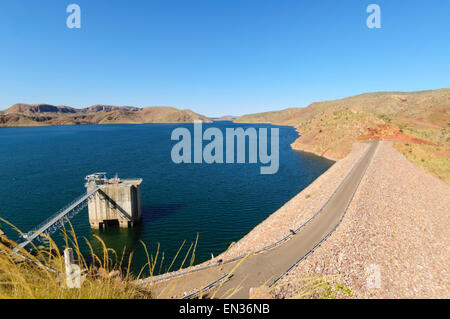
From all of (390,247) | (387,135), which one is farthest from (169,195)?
(387,135)

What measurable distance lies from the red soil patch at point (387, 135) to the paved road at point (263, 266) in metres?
71.6

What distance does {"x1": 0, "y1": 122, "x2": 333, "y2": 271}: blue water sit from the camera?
98.8 ft

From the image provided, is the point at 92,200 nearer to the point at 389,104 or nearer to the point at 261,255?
the point at 261,255

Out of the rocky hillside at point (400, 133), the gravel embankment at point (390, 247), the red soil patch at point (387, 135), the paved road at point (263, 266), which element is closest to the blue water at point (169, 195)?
the paved road at point (263, 266)

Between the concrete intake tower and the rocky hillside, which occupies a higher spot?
the rocky hillside

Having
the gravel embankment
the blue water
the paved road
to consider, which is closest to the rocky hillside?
the blue water

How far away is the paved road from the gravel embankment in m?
0.99

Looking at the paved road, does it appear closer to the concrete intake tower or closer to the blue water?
the blue water

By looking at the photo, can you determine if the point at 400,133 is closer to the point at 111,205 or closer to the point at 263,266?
the point at 263,266

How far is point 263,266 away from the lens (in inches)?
672

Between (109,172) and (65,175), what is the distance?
9511 mm

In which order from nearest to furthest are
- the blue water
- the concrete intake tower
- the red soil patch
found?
1. the blue water
2. the concrete intake tower
3. the red soil patch

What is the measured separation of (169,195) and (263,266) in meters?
29.7
